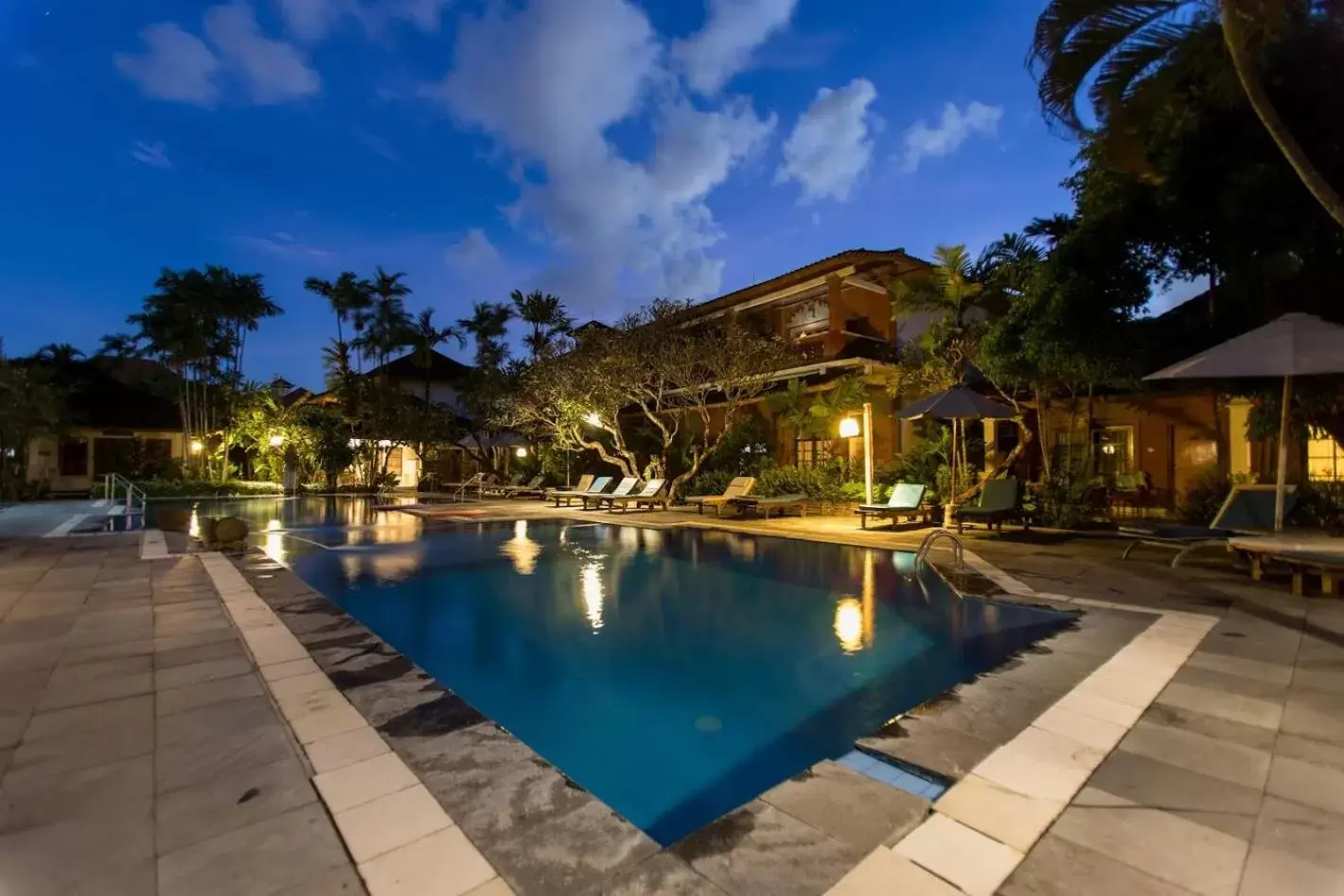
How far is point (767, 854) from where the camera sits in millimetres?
2277

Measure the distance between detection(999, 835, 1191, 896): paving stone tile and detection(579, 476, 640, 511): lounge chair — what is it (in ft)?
47.4

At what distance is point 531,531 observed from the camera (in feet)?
44.6

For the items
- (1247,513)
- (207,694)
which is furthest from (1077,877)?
(1247,513)

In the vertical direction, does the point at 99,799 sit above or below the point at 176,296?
below

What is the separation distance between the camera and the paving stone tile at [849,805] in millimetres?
2420

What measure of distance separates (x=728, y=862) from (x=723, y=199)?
57.1m

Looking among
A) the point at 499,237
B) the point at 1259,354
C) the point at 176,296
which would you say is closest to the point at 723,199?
the point at 499,237

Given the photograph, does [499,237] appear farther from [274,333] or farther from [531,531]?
[274,333]

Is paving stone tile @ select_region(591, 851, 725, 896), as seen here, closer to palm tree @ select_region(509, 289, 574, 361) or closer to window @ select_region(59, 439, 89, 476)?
palm tree @ select_region(509, 289, 574, 361)

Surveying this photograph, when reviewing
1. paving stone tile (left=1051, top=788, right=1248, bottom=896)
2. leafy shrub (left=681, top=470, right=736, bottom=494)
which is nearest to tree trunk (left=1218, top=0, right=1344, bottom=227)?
paving stone tile (left=1051, top=788, right=1248, bottom=896)

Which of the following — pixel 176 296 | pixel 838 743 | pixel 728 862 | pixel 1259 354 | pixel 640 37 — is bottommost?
pixel 838 743

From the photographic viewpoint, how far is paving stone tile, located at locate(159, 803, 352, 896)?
2103mm

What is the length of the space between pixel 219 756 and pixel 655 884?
2336 millimetres

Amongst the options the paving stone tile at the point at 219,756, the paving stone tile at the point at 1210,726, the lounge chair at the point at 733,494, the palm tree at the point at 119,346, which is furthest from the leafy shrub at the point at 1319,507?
the palm tree at the point at 119,346
